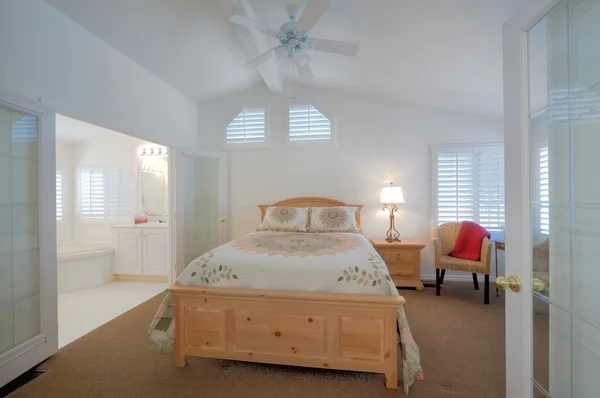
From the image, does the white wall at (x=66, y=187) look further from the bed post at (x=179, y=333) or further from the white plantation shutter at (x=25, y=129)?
the bed post at (x=179, y=333)

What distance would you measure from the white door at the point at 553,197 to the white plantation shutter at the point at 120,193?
16.7 feet

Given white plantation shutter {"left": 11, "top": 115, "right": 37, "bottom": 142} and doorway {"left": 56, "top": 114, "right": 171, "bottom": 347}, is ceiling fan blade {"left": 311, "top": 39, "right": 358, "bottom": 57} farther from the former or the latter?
doorway {"left": 56, "top": 114, "right": 171, "bottom": 347}

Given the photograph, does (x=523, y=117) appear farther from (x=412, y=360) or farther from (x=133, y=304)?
(x=133, y=304)

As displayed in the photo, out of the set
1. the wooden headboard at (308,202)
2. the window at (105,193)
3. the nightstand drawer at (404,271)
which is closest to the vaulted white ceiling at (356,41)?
the wooden headboard at (308,202)

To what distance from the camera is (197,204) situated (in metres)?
3.99

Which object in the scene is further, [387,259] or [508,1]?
[387,259]

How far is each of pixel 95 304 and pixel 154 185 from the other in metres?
1.97

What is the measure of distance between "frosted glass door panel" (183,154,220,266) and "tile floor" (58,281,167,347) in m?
0.71

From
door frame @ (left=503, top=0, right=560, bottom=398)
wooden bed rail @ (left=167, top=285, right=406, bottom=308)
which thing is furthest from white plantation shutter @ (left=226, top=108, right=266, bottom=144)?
door frame @ (left=503, top=0, right=560, bottom=398)

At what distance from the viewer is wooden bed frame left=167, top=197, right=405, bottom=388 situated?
68.5 inches

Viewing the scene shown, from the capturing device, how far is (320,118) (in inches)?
165

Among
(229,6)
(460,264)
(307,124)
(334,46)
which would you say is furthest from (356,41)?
(460,264)

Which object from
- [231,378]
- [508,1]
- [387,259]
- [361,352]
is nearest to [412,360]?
[361,352]

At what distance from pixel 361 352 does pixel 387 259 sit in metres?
1.95
